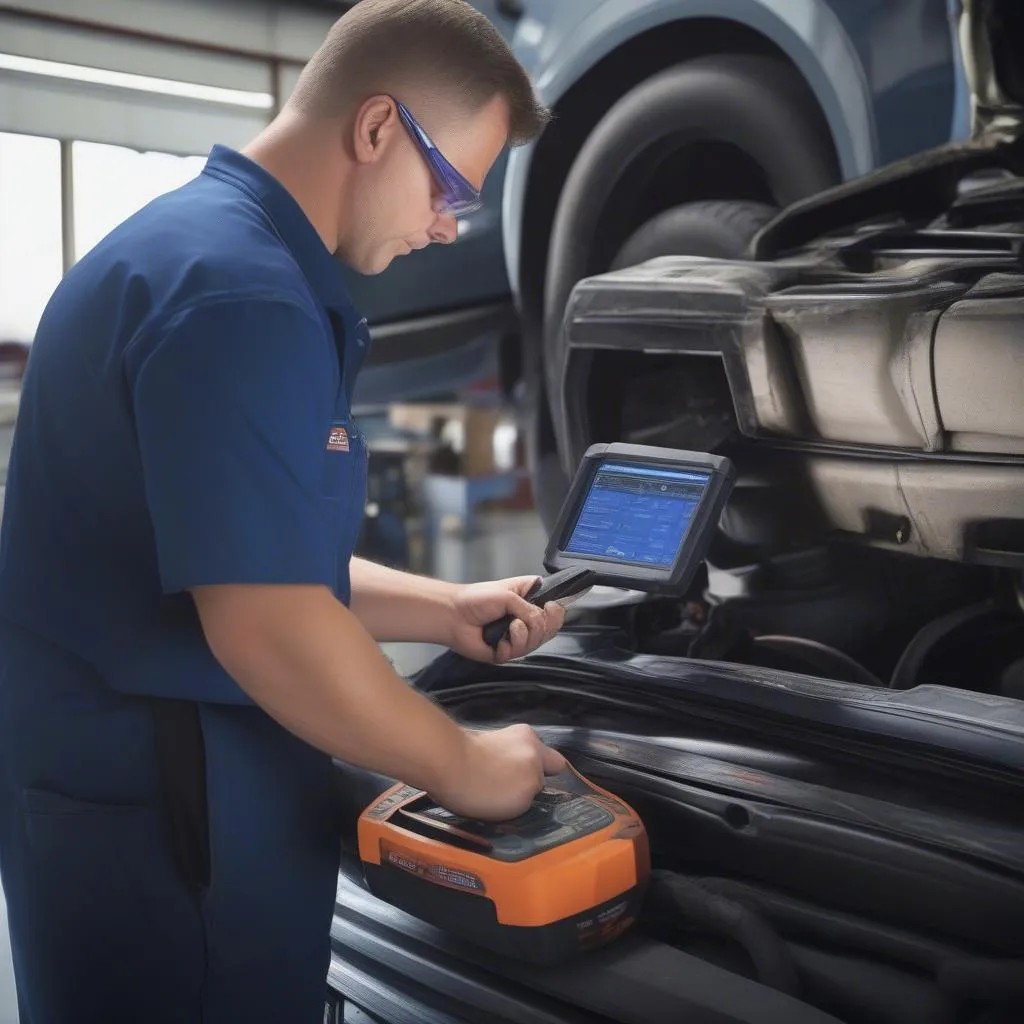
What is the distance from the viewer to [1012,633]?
162 cm

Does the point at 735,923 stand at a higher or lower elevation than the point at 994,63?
lower

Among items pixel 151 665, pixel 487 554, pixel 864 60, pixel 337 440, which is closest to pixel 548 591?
pixel 337 440

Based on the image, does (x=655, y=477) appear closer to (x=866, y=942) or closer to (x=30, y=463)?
(x=866, y=942)

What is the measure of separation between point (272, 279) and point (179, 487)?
16cm

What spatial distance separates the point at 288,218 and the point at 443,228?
0.46 ft

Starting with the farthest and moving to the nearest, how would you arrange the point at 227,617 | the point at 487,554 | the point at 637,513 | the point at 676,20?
1. the point at 487,554
2. the point at 676,20
3. the point at 637,513
4. the point at 227,617

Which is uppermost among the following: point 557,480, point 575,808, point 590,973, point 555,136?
point 555,136

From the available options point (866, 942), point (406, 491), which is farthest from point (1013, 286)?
point (406, 491)

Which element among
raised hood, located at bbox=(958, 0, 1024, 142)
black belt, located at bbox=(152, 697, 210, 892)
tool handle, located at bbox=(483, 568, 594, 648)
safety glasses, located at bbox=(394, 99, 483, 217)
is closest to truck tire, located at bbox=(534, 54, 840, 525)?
raised hood, located at bbox=(958, 0, 1024, 142)

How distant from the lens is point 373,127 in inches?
39.8

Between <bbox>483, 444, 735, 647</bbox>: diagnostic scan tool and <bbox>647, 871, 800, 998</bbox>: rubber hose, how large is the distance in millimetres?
307

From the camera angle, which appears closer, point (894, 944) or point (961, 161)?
point (894, 944)

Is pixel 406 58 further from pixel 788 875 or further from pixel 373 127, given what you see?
pixel 788 875

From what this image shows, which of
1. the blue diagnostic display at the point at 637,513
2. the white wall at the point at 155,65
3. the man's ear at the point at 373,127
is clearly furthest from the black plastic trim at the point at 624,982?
the white wall at the point at 155,65
